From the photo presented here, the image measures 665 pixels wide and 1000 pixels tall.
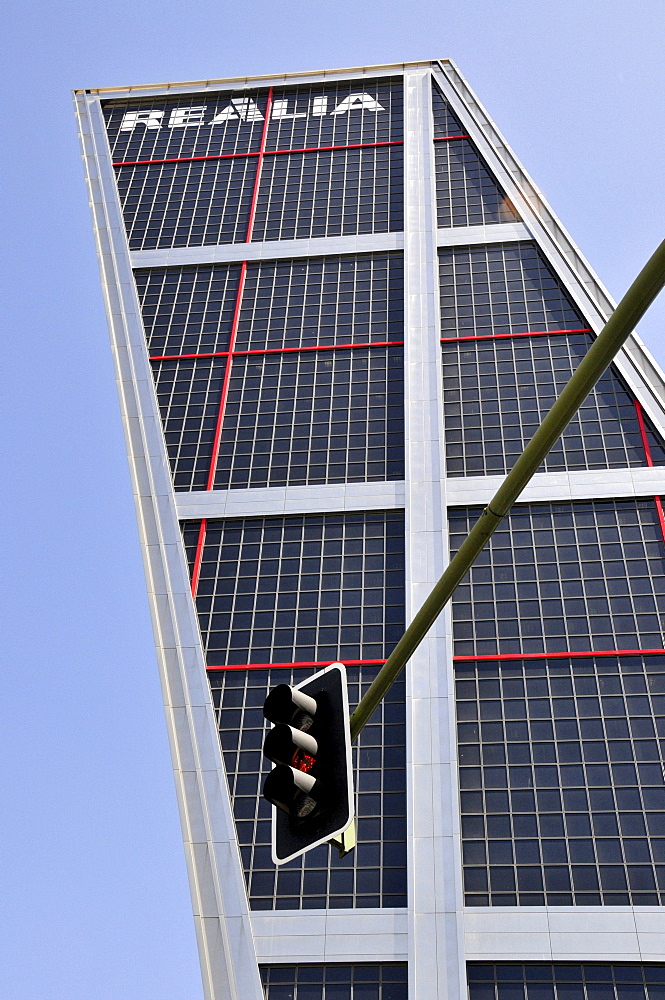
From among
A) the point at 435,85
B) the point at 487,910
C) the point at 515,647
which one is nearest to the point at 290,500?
the point at 515,647

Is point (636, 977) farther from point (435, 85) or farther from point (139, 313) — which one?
point (435, 85)

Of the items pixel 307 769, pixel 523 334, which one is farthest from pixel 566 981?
pixel 307 769

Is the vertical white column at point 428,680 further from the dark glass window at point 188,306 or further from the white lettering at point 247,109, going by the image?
the white lettering at point 247,109

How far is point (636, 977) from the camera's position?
27.6m

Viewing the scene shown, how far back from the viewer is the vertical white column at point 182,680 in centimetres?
2905

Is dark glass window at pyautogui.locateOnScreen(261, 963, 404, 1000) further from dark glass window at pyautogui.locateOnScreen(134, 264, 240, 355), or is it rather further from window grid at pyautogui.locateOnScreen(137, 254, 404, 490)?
dark glass window at pyautogui.locateOnScreen(134, 264, 240, 355)

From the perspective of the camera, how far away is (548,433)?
598 cm

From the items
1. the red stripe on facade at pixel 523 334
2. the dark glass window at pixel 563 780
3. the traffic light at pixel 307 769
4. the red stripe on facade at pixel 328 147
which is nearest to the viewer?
the traffic light at pixel 307 769

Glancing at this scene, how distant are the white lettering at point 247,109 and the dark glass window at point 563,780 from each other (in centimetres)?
3451

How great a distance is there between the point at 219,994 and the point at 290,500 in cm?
1673

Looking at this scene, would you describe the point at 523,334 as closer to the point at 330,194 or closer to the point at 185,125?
the point at 330,194

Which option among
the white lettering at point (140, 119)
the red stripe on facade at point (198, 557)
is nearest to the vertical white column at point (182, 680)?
the red stripe on facade at point (198, 557)

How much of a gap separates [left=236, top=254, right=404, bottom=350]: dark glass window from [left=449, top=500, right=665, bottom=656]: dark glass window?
10807 millimetres

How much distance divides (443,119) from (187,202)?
43.1 ft
